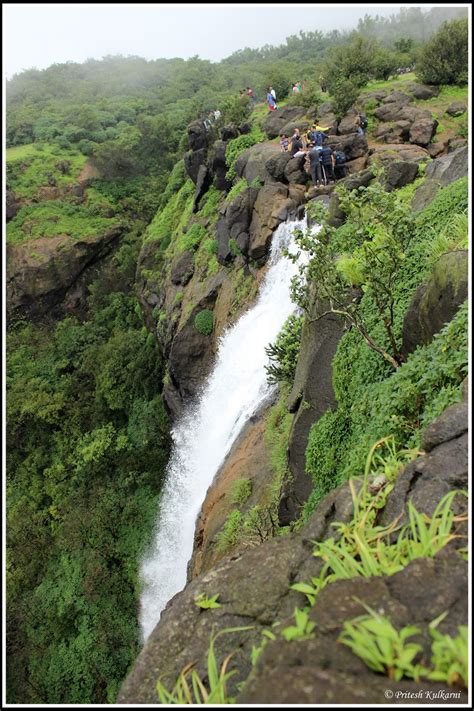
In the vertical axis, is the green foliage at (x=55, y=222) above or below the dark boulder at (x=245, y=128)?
below

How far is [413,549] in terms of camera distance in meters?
2.50

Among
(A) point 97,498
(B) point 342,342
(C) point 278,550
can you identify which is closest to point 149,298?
(A) point 97,498

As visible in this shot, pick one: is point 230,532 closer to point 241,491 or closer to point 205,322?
point 241,491

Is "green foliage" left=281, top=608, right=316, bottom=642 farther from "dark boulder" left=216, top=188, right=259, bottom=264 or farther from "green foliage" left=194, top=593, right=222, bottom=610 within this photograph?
"dark boulder" left=216, top=188, right=259, bottom=264

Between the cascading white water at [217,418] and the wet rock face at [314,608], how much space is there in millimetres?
7336

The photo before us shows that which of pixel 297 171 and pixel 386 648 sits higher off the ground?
pixel 297 171

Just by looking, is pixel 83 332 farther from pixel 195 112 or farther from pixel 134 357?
pixel 195 112

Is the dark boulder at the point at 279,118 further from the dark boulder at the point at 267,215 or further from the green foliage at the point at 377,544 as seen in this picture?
the green foliage at the point at 377,544

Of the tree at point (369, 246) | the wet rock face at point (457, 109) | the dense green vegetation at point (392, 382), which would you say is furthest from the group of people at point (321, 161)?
the tree at point (369, 246)

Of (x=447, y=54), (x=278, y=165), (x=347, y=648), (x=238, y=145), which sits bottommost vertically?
(x=347, y=648)

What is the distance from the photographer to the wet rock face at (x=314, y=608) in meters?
1.77

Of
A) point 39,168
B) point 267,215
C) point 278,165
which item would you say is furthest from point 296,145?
point 39,168

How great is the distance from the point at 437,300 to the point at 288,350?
462cm

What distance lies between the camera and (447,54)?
18.6m
